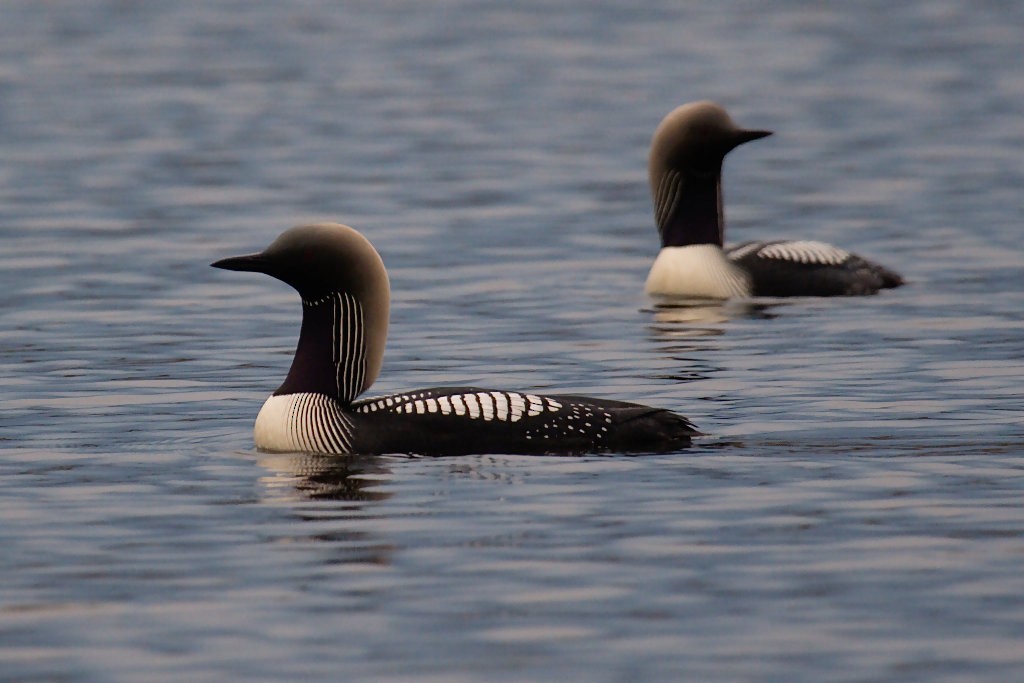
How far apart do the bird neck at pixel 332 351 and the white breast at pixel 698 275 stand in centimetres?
527

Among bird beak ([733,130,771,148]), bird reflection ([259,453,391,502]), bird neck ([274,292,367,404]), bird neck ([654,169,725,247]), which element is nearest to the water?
bird reflection ([259,453,391,502])

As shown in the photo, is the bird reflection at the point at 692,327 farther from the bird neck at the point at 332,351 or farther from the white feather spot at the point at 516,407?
the bird neck at the point at 332,351

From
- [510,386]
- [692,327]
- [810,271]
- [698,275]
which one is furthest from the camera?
[698,275]

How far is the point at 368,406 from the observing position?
31.7 feet

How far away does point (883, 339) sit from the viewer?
1290 cm

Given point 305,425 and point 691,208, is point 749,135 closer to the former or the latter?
point 691,208

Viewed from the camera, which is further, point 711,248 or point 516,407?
point 711,248

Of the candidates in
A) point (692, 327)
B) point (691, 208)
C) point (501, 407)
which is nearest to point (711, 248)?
point (691, 208)

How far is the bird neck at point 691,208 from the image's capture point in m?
15.0

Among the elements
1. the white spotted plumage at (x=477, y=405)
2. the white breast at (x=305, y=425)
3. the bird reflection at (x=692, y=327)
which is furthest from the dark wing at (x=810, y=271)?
the white breast at (x=305, y=425)

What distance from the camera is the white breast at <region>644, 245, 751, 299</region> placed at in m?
14.7

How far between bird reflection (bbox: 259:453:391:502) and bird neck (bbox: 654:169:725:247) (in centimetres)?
579

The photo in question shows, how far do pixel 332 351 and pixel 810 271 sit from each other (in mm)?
5485

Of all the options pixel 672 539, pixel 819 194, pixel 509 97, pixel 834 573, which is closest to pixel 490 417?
pixel 672 539
